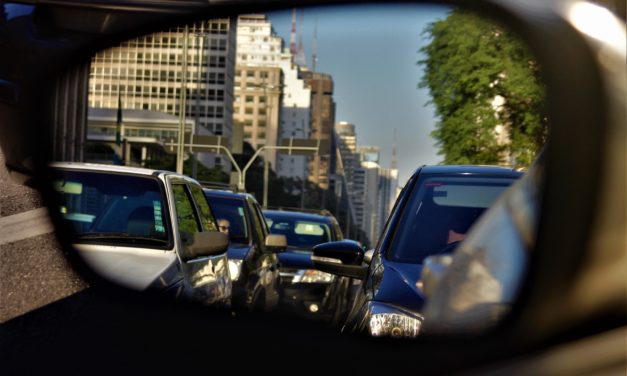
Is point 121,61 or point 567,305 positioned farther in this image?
point 121,61

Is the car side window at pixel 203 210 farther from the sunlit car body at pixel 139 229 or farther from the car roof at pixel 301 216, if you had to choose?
the car roof at pixel 301 216

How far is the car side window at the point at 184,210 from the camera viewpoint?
504cm

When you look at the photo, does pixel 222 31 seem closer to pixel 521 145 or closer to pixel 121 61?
pixel 121 61

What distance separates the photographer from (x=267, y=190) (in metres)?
36.5

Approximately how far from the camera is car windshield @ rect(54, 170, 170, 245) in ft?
13.0

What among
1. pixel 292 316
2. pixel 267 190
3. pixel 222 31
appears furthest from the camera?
pixel 267 190

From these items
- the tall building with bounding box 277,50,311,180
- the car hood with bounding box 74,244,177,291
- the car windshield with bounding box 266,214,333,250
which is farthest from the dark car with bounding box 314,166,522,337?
the tall building with bounding box 277,50,311,180

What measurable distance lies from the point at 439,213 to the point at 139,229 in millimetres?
1789

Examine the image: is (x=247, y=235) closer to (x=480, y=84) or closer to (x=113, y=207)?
(x=113, y=207)

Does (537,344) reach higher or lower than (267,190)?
higher

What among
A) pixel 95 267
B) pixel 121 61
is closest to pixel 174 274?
pixel 95 267

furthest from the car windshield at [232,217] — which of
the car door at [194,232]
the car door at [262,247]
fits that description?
the car door at [194,232]

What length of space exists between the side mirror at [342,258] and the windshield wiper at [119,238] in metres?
0.74

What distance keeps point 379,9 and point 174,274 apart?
225 cm
